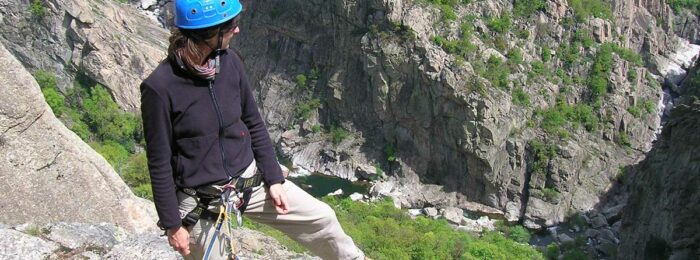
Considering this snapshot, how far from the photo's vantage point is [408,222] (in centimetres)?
3400

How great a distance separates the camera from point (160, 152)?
416 centimetres

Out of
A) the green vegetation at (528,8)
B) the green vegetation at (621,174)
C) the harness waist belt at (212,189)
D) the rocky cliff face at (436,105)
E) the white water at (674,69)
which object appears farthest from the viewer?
the white water at (674,69)

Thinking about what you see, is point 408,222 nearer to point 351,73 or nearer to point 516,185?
point 516,185

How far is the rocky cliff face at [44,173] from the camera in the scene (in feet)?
30.8

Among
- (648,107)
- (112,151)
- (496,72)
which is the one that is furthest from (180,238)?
(648,107)

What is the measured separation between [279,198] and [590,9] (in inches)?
2367

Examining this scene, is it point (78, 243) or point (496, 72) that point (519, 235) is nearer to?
point (496, 72)

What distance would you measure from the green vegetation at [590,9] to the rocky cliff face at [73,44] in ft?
131

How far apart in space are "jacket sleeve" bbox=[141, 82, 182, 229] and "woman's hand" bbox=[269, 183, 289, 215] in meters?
0.73

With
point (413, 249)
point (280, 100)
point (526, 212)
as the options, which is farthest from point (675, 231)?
point (280, 100)

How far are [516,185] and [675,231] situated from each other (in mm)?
21506

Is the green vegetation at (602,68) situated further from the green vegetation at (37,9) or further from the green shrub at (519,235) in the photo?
the green vegetation at (37,9)

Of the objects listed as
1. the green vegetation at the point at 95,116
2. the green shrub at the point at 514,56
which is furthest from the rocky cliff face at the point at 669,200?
the green vegetation at the point at 95,116

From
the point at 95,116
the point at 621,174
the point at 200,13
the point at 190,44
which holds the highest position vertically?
the point at 200,13
